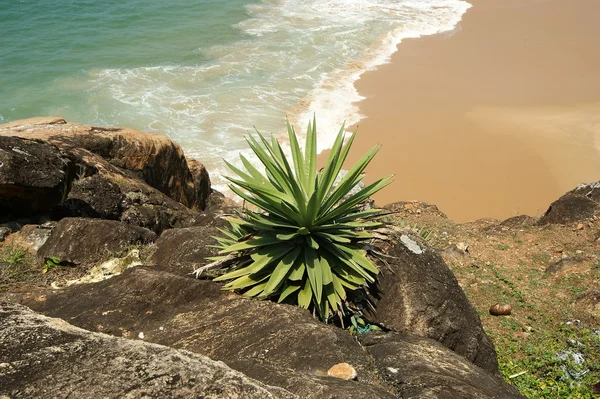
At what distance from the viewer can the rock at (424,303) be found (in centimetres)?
477

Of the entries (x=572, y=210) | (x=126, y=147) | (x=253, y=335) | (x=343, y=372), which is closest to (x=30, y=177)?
(x=126, y=147)

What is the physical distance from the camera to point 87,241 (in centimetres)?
547

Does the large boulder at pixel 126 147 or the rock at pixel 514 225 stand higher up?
the large boulder at pixel 126 147

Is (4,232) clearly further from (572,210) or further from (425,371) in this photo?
(572,210)

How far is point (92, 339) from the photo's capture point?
103 inches

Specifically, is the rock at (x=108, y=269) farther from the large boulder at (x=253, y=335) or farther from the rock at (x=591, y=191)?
the rock at (x=591, y=191)

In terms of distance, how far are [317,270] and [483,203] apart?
10.4m

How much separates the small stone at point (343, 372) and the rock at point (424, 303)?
1324mm

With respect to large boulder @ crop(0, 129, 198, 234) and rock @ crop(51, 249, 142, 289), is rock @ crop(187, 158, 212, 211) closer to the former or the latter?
large boulder @ crop(0, 129, 198, 234)

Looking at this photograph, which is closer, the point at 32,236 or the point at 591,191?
the point at 32,236

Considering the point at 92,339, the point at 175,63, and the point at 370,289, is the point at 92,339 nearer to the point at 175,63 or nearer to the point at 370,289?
the point at 370,289

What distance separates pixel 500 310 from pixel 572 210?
428 cm

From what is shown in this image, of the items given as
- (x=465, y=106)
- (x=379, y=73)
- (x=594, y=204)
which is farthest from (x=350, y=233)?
(x=379, y=73)

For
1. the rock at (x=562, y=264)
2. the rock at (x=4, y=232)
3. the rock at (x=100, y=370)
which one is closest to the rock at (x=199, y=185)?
the rock at (x=4, y=232)
